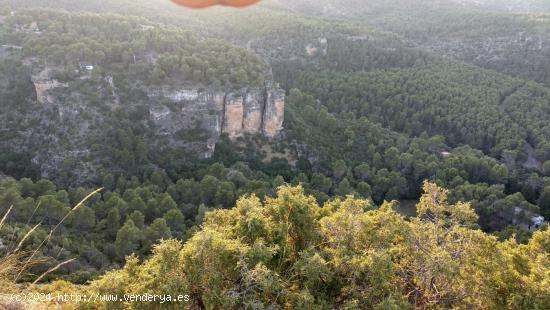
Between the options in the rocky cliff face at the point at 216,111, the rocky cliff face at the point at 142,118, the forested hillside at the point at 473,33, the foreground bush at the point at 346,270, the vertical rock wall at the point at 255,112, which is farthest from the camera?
the forested hillside at the point at 473,33

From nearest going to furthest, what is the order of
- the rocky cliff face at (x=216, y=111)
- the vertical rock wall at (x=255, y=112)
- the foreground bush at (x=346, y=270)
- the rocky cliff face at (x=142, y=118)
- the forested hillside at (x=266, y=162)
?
1. the foreground bush at (x=346, y=270)
2. the forested hillside at (x=266, y=162)
3. the rocky cliff face at (x=142, y=118)
4. the rocky cliff face at (x=216, y=111)
5. the vertical rock wall at (x=255, y=112)

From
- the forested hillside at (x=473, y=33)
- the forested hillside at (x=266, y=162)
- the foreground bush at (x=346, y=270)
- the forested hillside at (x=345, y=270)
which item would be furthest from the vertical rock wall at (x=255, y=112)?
the forested hillside at (x=473, y=33)

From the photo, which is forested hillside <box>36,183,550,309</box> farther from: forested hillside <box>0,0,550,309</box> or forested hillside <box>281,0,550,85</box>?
forested hillside <box>281,0,550,85</box>

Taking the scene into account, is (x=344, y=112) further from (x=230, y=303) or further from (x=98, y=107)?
(x=230, y=303)

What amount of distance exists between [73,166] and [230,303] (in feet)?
128

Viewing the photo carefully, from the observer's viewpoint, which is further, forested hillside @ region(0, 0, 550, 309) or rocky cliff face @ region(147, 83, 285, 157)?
rocky cliff face @ region(147, 83, 285, 157)

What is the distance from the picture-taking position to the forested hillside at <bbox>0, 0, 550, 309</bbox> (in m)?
16.0

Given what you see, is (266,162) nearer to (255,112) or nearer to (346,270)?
(255,112)

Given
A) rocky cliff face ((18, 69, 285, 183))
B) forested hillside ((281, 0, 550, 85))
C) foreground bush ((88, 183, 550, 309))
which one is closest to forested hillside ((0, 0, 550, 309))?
foreground bush ((88, 183, 550, 309))

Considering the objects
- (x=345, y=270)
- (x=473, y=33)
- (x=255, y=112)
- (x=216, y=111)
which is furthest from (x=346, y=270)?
(x=473, y=33)

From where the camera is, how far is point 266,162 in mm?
56844

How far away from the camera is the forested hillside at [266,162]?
1595cm

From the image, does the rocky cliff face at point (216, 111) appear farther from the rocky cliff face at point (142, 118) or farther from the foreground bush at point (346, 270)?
the foreground bush at point (346, 270)

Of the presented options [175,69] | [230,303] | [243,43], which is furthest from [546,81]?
[230,303]
